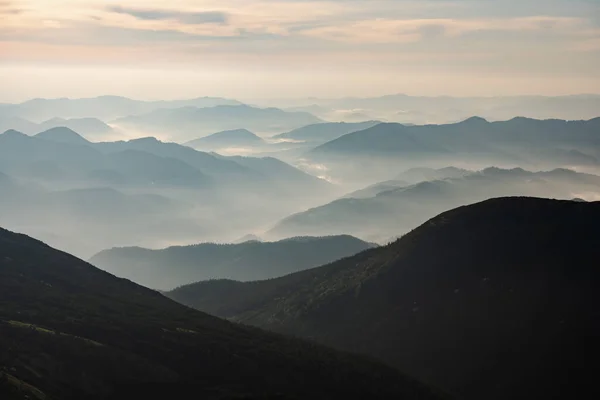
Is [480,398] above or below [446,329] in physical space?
below

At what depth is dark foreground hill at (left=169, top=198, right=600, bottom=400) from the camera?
14038 centimetres

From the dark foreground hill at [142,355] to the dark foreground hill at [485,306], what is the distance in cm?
2655

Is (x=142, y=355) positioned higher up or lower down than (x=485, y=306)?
lower down

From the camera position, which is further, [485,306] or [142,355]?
[485,306]

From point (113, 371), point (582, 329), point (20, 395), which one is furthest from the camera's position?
point (582, 329)

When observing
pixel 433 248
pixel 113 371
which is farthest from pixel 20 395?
pixel 433 248

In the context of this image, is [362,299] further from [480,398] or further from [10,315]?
[10,315]

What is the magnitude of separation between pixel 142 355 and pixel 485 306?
8950 cm

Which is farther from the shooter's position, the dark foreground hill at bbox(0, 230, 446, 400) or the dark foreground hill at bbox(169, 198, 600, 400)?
the dark foreground hill at bbox(169, 198, 600, 400)

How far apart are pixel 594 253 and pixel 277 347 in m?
88.3

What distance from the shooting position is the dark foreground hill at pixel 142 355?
8919 centimetres

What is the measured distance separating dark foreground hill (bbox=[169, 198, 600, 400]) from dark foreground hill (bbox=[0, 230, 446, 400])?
87.1 feet

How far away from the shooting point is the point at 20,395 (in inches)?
2847

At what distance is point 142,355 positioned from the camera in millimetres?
106625
